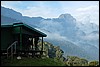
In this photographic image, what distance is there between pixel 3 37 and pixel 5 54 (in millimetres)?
2703

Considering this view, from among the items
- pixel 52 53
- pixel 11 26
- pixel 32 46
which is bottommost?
pixel 52 53

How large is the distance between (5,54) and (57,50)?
35.8 metres

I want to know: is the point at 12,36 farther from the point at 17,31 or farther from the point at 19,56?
the point at 19,56

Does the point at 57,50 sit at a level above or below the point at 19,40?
below

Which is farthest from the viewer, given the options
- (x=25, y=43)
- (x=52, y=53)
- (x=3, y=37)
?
(x=52, y=53)

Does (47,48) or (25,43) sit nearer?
(25,43)

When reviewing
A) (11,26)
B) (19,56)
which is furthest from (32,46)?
(19,56)

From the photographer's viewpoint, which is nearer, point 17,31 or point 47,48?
point 17,31

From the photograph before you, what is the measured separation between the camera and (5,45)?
25344 mm

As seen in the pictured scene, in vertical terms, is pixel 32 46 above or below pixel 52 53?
above

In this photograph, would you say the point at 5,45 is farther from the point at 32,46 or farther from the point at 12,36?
the point at 32,46

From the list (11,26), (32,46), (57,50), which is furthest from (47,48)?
(11,26)

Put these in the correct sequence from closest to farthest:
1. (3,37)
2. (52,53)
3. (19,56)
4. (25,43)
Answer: (19,56) → (3,37) → (25,43) → (52,53)

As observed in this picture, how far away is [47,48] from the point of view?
58312mm
